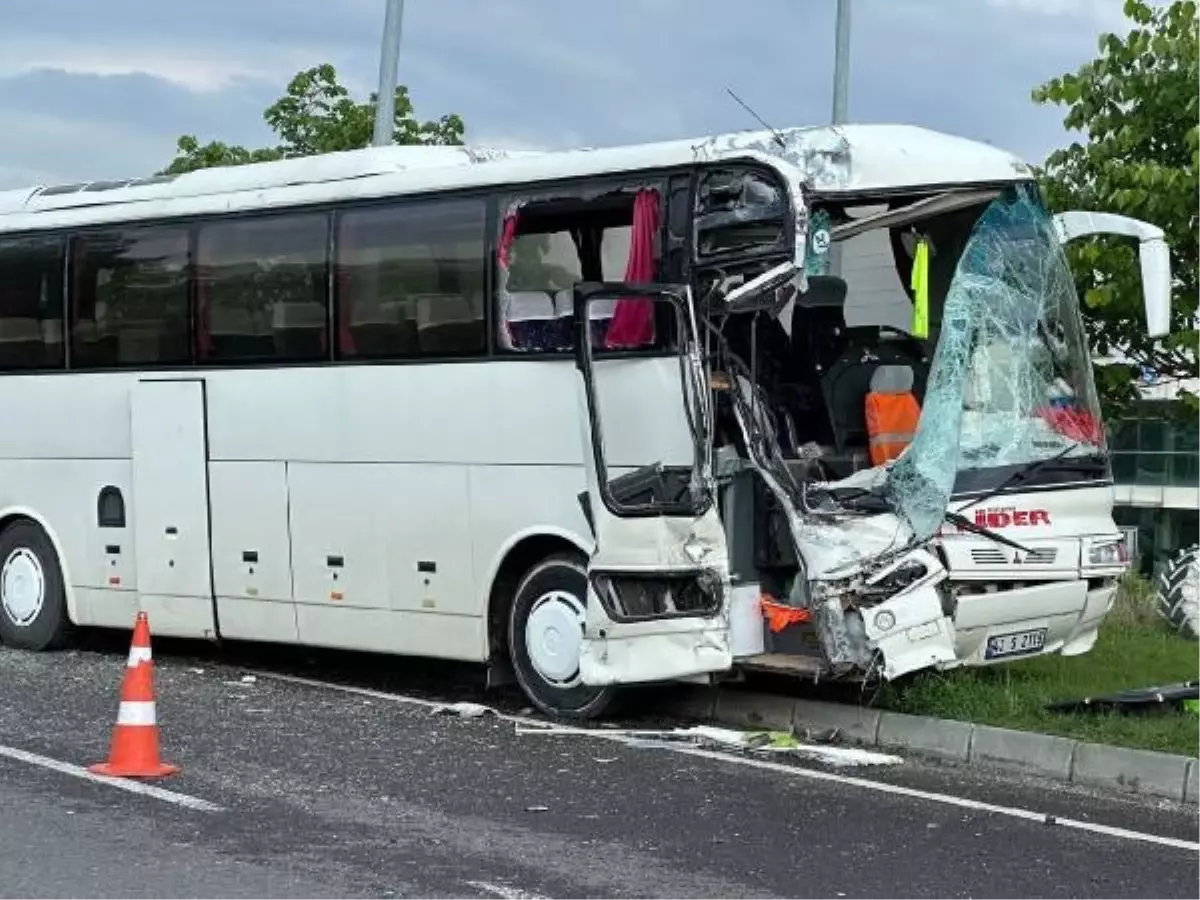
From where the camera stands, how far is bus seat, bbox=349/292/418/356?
1169 centimetres

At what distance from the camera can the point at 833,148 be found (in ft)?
33.3

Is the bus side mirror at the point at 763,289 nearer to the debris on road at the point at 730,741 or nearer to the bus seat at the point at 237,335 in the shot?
the debris on road at the point at 730,741

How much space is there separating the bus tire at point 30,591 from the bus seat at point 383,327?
3725mm

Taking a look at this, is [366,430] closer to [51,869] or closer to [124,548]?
[124,548]

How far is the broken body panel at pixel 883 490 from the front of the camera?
32.5 feet

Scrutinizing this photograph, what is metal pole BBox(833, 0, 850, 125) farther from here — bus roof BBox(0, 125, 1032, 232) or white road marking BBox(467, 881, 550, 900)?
white road marking BBox(467, 881, 550, 900)

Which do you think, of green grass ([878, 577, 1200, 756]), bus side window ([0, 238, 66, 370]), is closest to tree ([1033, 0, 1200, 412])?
green grass ([878, 577, 1200, 756])

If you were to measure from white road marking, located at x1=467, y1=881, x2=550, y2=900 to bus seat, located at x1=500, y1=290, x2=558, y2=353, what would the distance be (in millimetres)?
4570

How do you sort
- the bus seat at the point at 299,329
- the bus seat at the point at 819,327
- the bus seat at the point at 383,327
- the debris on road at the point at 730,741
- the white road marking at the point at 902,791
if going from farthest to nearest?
the bus seat at the point at 299,329
the bus seat at the point at 383,327
the bus seat at the point at 819,327
the debris on road at the point at 730,741
the white road marking at the point at 902,791

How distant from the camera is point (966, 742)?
985 cm

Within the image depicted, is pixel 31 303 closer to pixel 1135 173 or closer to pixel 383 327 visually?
pixel 383 327

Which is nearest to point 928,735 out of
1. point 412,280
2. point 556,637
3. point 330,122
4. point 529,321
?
point 556,637

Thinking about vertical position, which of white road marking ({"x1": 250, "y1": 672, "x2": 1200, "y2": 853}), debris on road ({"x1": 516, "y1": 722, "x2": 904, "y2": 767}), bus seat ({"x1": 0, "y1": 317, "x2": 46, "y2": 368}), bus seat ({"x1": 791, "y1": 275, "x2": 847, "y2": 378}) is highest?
bus seat ({"x1": 0, "y1": 317, "x2": 46, "y2": 368})

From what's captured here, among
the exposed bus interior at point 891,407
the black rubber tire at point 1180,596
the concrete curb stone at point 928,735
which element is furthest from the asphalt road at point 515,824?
the black rubber tire at point 1180,596
